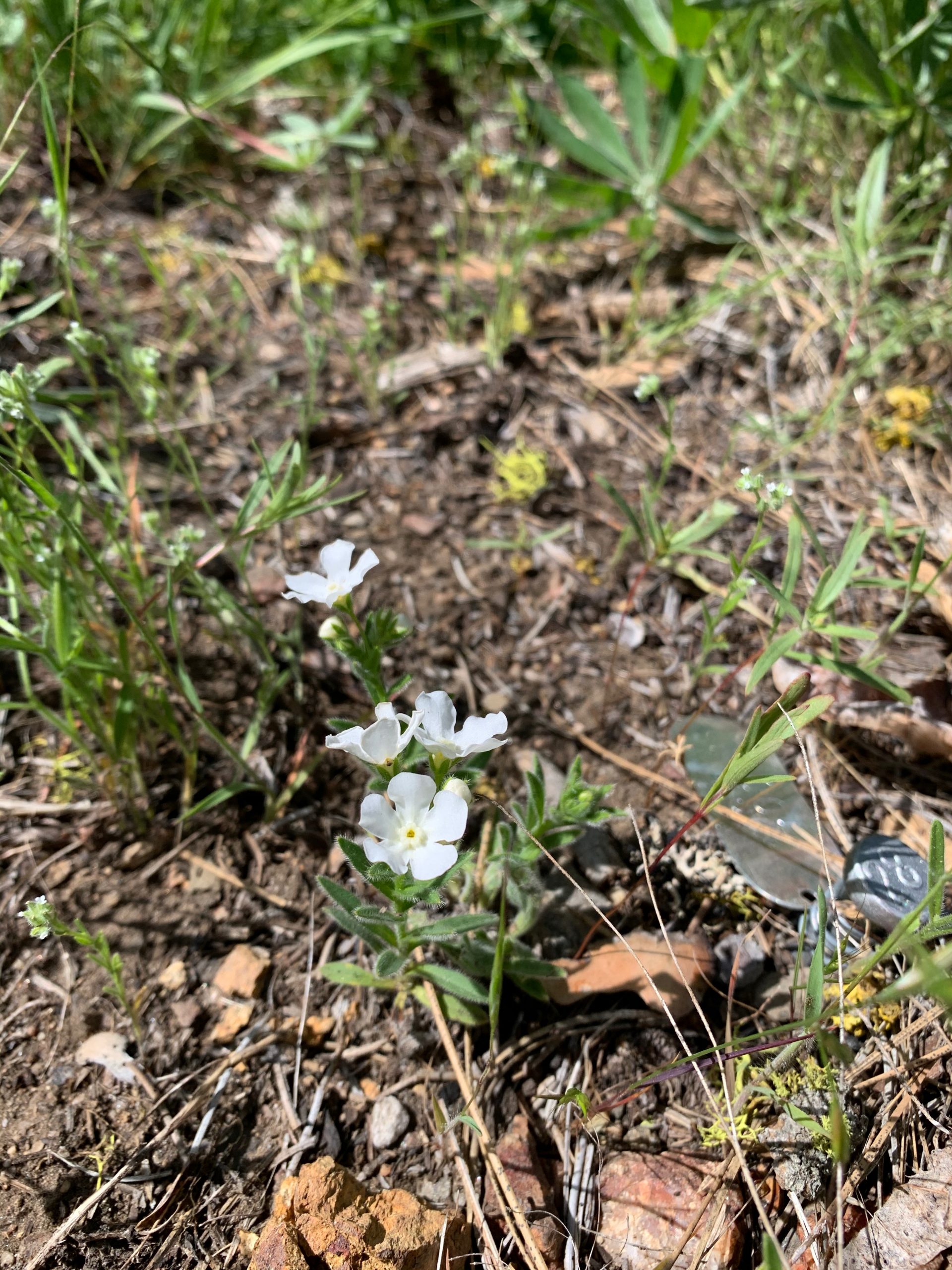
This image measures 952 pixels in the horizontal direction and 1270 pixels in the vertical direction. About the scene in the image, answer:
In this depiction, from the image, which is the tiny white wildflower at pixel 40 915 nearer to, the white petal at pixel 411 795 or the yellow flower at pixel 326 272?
the white petal at pixel 411 795

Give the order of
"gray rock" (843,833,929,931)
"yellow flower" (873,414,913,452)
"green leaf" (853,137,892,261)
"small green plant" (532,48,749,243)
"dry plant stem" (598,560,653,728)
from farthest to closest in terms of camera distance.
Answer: "small green plant" (532,48,749,243), "yellow flower" (873,414,913,452), "green leaf" (853,137,892,261), "dry plant stem" (598,560,653,728), "gray rock" (843,833,929,931)

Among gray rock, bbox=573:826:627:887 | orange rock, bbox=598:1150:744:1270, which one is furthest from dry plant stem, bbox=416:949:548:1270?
gray rock, bbox=573:826:627:887

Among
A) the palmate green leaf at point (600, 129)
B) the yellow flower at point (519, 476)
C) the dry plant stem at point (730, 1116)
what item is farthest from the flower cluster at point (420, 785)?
the palmate green leaf at point (600, 129)

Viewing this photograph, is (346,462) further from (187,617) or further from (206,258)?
(206,258)

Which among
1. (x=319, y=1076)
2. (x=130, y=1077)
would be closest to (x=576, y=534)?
(x=319, y=1076)

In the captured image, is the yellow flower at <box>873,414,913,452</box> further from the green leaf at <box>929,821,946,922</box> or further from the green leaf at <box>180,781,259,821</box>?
the green leaf at <box>180,781,259,821</box>
